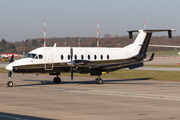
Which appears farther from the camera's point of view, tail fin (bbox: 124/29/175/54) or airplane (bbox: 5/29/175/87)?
tail fin (bbox: 124/29/175/54)

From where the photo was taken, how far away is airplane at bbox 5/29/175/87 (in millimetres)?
30750

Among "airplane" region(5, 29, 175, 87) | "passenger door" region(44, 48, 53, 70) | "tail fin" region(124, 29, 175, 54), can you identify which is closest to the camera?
"airplane" region(5, 29, 175, 87)

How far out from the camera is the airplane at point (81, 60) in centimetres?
3075

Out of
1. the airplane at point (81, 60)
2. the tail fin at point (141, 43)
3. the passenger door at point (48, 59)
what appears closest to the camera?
the airplane at point (81, 60)

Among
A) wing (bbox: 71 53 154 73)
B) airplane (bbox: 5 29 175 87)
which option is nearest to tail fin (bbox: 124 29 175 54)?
airplane (bbox: 5 29 175 87)

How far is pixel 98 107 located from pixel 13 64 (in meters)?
15.1

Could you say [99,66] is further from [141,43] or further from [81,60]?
[141,43]

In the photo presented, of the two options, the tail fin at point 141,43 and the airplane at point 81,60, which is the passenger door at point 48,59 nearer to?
the airplane at point 81,60

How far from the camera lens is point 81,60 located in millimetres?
31391

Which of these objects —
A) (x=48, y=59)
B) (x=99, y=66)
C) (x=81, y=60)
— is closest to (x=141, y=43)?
(x=99, y=66)

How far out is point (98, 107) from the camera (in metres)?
17.0

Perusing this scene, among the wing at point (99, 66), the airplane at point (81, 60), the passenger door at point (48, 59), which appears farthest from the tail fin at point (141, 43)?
the passenger door at point (48, 59)

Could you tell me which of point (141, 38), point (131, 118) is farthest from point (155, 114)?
point (141, 38)

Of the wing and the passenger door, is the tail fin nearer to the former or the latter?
the wing
